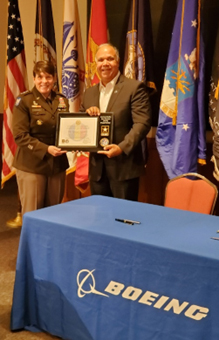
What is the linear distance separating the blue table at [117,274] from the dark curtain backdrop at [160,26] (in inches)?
79.3

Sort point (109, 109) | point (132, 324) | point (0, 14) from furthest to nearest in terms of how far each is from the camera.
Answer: point (0, 14)
point (109, 109)
point (132, 324)

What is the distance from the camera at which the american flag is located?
12.7 feet

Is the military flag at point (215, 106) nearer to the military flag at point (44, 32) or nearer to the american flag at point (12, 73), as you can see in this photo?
the military flag at point (44, 32)

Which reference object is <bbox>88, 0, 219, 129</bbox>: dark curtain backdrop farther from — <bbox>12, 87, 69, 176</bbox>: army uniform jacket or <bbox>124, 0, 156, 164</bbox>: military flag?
<bbox>12, 87, 69, 176</bbox>: army uniform jacket

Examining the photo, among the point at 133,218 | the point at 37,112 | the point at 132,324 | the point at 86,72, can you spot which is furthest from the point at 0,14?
the point at 132,324

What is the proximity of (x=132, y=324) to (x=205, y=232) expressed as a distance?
19.6 inches

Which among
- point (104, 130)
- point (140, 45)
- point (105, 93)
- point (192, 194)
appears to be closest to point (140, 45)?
point (140, 45)

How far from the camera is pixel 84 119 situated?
2627 millimetres

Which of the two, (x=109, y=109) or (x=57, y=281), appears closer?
(x=57, y=281)

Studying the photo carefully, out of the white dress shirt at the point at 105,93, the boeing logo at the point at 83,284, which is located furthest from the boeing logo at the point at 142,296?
the white dress shirt at the point at 105,93

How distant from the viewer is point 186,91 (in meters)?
3.15

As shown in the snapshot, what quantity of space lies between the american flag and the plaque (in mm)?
1472

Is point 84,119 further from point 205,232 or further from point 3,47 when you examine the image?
point 3,47

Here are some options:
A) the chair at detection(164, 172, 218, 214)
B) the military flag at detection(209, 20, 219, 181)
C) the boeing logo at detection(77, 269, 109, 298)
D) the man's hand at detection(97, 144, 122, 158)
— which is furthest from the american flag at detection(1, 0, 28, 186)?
the boeing logo at detection(77, 269, 109, 298)
